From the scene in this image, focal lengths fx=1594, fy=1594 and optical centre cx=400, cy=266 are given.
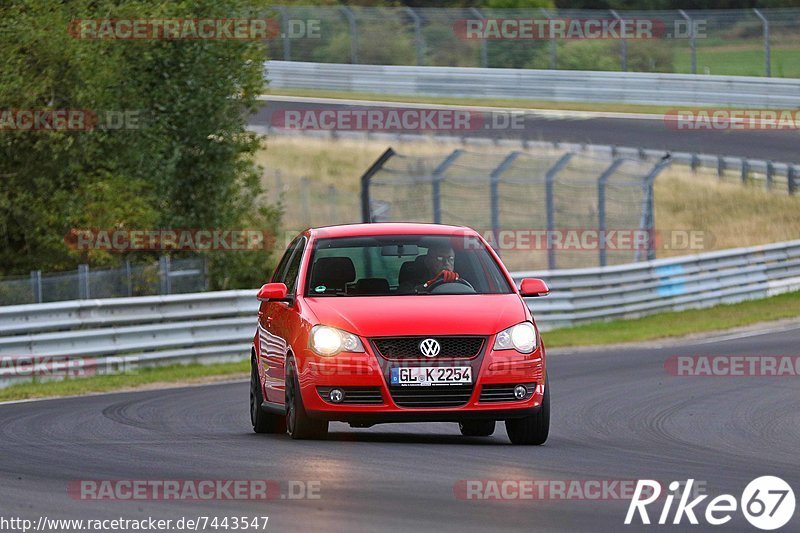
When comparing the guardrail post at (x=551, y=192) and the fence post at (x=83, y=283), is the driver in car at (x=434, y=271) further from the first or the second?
the guardrail post at (x=551, y=192)

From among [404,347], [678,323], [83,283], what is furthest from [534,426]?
[678,323]

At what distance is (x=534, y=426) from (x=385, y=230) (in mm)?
1884

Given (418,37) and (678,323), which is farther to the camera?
(418,37)

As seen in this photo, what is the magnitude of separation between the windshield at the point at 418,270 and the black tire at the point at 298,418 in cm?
72

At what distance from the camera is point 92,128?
78.7ft

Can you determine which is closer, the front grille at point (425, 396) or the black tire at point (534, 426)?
the front grille at point (425, 396)

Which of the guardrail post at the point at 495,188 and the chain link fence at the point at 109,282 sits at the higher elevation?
the guardrail post at the point at 495,188

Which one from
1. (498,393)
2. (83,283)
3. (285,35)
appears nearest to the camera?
(498,393)

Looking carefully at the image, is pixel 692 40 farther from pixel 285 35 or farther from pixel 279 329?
pixel 279 329

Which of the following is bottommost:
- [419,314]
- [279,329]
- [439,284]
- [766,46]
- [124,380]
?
[124,380]

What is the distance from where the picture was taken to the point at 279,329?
37.1 feet

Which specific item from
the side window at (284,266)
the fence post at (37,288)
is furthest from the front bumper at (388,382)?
the fence post at (37,288)

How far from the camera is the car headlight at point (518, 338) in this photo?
10328mm

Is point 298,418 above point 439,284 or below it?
below
